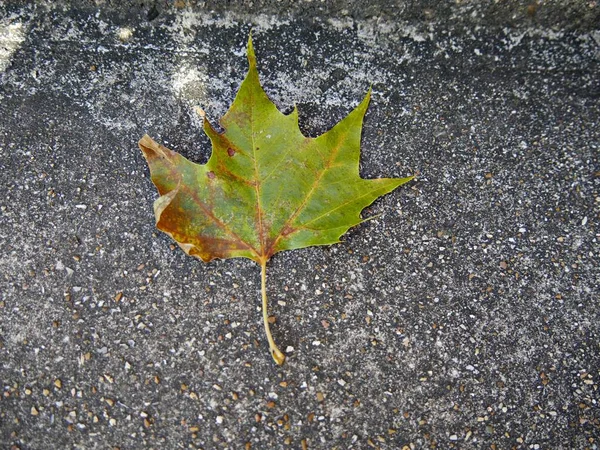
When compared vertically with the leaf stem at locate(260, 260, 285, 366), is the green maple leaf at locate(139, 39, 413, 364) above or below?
above

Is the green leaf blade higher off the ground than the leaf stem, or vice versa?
the green leaf blade

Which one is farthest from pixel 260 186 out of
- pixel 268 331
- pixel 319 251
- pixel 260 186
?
pixel 268 331

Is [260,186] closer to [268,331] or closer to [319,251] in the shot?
[319,251]

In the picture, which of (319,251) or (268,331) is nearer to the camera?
(268,331)

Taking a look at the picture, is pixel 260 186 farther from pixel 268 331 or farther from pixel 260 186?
pixel 268 331

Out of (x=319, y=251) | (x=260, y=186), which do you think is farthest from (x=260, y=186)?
(x=319, y=251)

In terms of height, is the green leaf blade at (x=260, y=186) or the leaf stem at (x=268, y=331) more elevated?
the green leaf blade at (x=260, y=186)

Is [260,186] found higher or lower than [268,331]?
higher
